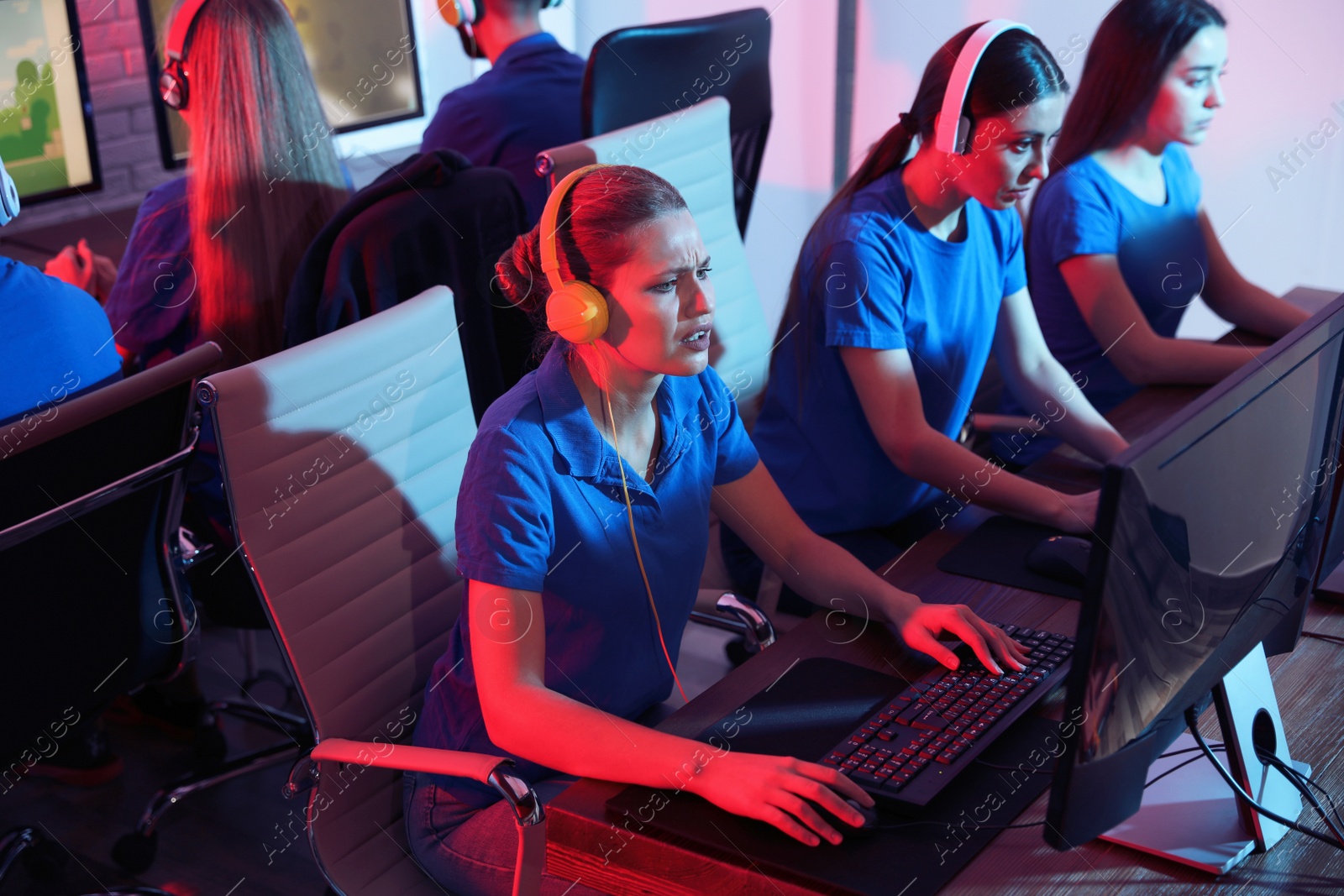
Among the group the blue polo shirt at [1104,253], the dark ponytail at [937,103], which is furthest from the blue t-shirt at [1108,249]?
the dark ponytail at [937,103]

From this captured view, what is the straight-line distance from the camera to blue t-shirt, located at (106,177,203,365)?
2.13m

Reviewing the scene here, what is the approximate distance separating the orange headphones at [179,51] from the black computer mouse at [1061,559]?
5.37 ft

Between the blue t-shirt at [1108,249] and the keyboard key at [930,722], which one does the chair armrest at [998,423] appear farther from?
the keyboard key at [930,722]

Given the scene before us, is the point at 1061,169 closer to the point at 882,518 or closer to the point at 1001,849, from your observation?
the point at 882,518

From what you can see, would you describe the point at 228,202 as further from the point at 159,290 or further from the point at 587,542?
the point at 587,542

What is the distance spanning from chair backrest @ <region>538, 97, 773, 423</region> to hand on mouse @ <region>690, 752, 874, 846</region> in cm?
122

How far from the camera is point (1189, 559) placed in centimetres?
89

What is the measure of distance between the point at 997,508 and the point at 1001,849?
0.67 meters

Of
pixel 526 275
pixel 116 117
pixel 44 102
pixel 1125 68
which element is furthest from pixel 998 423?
pixel 116 117

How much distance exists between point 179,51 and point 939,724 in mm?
1751

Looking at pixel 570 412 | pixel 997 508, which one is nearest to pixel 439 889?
pixel 570 412

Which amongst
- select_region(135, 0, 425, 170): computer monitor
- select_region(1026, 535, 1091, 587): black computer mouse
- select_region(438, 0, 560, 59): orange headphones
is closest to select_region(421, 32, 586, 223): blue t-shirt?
select_region(438, 0, 560, 59): orange headphones

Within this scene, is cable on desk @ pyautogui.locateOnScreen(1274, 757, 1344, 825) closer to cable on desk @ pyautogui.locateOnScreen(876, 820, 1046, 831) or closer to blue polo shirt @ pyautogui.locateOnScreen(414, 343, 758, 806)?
cable on desk @ pyautogui.locateOnScreen(876, 820, 1046, 831)

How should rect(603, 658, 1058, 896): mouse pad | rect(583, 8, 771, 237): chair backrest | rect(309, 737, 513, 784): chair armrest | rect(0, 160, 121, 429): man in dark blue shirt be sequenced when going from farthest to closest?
rect(583, 8, 771, 237): chair backrest
rect(0, 160, 121, 429): man in dark blue shirt
rect(309, 737, 513, 784): chair armrest
rect(603, 658, 1058, 896): mouse pad
